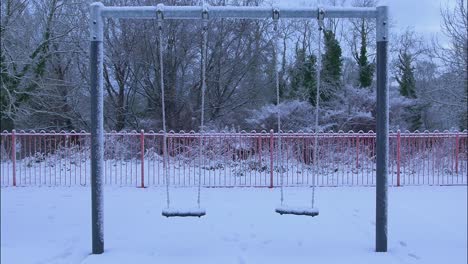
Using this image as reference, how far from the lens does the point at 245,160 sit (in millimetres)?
12672

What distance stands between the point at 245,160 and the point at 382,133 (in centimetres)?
674

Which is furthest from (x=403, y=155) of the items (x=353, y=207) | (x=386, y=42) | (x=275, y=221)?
(x=386, y=42)

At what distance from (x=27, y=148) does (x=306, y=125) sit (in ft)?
37.8

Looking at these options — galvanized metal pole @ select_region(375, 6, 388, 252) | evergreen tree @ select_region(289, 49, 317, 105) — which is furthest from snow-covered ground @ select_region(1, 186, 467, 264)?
evergreen tree @ select_region(289, 49, 317, 105)

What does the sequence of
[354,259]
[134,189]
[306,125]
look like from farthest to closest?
[306,125] < [134,189] < [354,259]

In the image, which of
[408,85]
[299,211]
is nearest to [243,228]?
[299,211]

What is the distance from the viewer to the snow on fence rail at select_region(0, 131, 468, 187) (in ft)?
40.6

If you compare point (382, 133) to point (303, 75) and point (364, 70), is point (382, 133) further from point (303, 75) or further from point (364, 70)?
point (364, 70)

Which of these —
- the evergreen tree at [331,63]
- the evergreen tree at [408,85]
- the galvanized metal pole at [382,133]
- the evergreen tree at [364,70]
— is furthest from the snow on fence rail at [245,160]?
the evergreen tree at [364,70]

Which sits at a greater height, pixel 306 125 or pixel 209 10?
pixel 209 10

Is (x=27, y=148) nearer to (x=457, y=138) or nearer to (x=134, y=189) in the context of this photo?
(x=134, y=189)

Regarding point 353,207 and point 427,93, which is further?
point 427,93

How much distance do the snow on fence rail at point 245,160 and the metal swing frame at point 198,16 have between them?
19.9 ft

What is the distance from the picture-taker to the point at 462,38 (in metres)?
20.9
